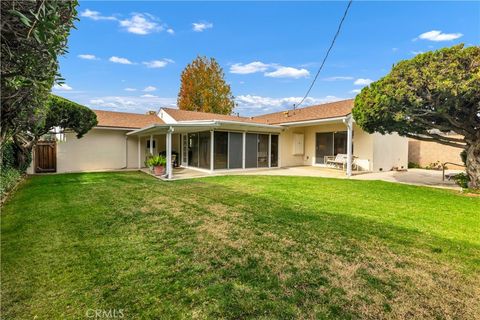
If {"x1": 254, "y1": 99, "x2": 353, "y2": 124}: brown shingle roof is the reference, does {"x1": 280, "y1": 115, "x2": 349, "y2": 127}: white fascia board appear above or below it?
below

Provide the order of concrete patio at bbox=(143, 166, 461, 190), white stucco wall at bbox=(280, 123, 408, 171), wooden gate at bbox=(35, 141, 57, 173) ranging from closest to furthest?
1. concrete patio at bbox=(143, 166, 461, 190)
2. wooden gate at bbox=(35, 141, 57, 173)
3. white stucco wall at bbox=(280, 123, 408, 171)

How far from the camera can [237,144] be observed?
14430mm

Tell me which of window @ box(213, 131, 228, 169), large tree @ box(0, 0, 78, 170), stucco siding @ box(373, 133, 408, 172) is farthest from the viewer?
stucco siding @ box(373, 133, 408, 172)

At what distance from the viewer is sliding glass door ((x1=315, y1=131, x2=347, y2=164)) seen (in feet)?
51.0

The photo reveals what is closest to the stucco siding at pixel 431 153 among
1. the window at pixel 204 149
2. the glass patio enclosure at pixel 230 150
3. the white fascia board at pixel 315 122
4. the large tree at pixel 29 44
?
the white fascia board at pixel 315 122

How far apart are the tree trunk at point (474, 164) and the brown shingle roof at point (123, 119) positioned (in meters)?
17.7

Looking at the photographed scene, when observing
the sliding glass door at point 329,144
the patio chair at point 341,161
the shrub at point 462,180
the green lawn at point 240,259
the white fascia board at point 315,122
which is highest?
the white fascia board at point 315,122

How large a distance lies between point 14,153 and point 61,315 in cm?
1303

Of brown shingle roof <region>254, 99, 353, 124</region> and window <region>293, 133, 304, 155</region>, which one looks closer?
brown shingle roof <region>254, 99, 353, 124</region>

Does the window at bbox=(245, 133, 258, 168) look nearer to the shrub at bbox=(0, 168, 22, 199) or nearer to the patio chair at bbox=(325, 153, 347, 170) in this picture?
Result: the patio chair at bbox=(325, 153, 347, 170)

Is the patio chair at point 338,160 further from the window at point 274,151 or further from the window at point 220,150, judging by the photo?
the window at point 220,150

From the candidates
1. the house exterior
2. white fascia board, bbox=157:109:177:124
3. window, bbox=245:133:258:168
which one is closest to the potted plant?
the house exterior

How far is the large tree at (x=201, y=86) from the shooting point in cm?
3228

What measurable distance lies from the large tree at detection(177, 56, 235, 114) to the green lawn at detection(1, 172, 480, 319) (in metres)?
26.8
